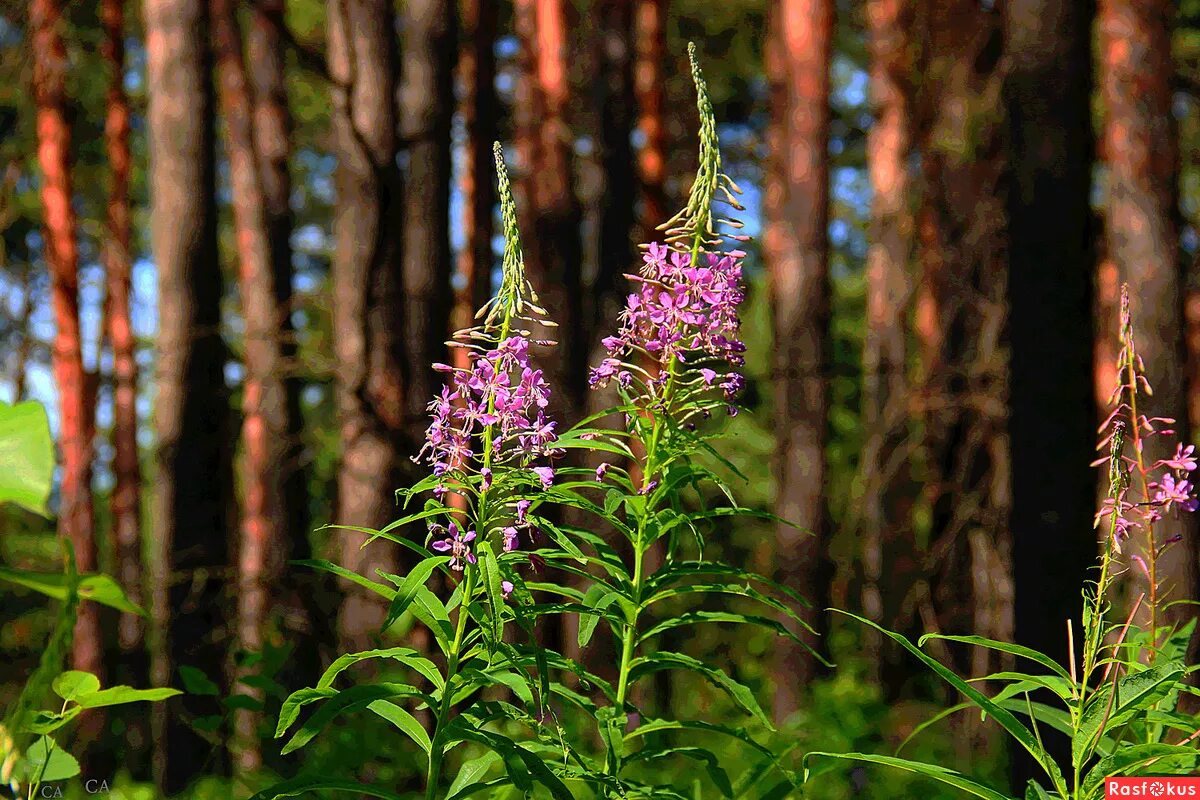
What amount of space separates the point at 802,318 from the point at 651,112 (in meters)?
2.64

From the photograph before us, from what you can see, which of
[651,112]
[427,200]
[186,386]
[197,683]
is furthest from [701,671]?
[651,112]

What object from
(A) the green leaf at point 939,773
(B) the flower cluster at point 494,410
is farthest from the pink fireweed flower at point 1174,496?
(B) the flower cluster at point 494,410

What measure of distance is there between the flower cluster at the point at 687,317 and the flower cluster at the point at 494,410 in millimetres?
169

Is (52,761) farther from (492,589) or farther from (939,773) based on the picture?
(939,773)

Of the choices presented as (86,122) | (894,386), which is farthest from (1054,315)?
(86,122)

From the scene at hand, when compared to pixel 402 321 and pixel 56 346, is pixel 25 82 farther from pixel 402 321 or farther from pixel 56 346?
pixel 402 321

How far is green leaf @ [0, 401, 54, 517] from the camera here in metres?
0.93

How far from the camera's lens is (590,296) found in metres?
8.76

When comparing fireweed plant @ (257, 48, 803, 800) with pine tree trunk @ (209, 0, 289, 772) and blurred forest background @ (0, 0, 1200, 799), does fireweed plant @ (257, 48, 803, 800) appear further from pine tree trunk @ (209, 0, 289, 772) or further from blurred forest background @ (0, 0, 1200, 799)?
pine tree trunk @ (209, 0, 289, 772)

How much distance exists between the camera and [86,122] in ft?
65.7

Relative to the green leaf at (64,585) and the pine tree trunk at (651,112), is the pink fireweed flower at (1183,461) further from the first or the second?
the pine tree trunk at (651,112)

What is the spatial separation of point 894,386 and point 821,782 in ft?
23.3

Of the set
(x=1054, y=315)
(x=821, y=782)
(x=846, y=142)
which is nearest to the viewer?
(x=1054, y=315)

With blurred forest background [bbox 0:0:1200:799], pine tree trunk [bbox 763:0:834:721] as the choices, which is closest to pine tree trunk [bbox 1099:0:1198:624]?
blurred forest background [bbox 0:0:1200:799]
